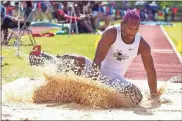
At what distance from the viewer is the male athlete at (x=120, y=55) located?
257 inches

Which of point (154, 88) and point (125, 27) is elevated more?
point (125, 27)

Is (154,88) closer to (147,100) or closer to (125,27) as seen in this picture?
(147,100)

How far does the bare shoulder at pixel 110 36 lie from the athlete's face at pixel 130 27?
0.12 meters

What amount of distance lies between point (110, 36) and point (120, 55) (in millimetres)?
320

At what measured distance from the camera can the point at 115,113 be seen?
5.77 m

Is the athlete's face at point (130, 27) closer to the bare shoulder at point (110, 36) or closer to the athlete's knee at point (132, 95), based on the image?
the bare shoulder at point (110, 36)

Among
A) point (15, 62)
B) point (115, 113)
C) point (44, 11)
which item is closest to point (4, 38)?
point (15, 62)

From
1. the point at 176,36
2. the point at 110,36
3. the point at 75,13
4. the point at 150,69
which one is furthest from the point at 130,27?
the point at 75,13

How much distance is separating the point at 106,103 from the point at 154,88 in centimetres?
106

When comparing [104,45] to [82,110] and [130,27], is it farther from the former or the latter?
[82,110]

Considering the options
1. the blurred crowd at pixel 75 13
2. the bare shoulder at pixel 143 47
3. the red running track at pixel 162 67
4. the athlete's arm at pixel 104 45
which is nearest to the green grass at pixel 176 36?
the red running track at pixel 162 67

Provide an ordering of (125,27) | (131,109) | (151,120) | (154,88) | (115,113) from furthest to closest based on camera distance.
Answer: (154,88)
(125,27)
(131,109)
(115,113)
(151,120)

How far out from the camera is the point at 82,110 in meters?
5.92

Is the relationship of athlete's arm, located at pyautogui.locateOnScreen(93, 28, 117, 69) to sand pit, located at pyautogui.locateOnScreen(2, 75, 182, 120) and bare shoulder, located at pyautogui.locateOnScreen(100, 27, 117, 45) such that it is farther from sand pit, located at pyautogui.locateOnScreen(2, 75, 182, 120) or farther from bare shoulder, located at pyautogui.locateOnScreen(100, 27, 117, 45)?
sand pit, located at pyautogui.locateOnScreen(2, 75, 182, 120)
